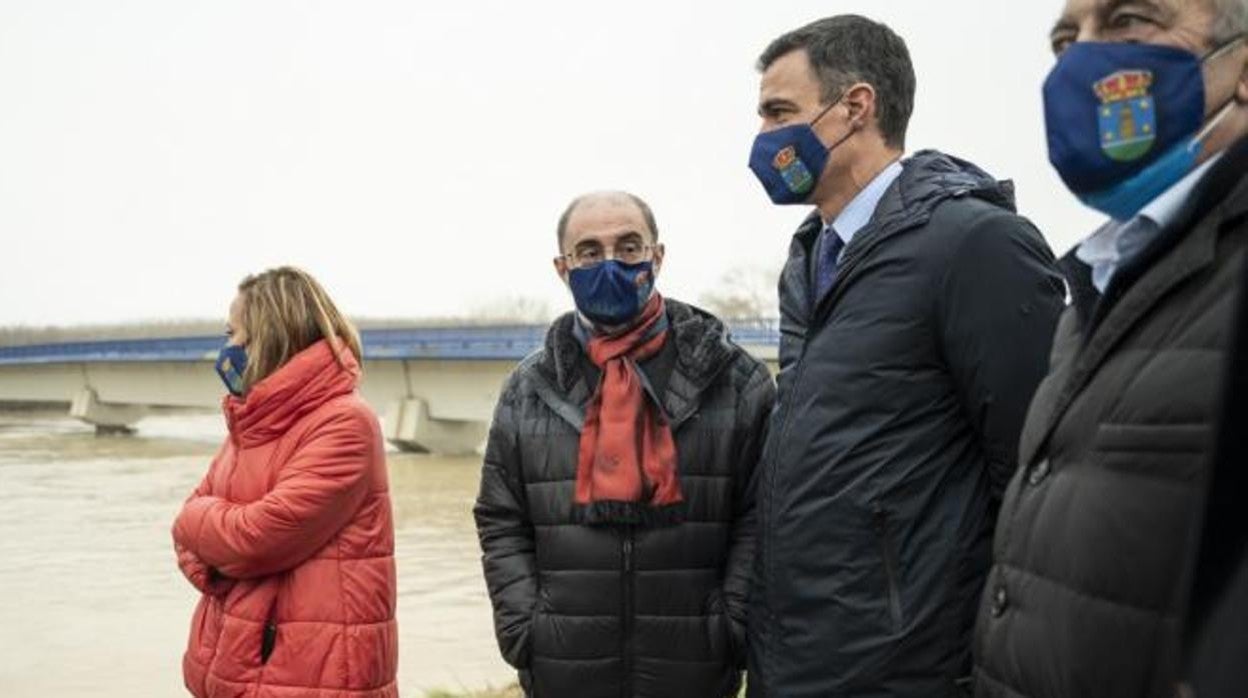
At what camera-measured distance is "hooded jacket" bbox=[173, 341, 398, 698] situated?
338cm

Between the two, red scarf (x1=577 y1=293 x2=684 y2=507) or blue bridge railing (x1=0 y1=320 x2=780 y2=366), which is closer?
red scarf (x1=577 y1=293 x2=684 y2=507)

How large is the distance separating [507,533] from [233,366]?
1.20 meters

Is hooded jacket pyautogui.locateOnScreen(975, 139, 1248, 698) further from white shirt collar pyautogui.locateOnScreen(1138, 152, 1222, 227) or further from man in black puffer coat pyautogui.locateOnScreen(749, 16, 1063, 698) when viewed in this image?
man in black puffer coat pyautogui.locateOnScreen(749, 16, 1063, 698)

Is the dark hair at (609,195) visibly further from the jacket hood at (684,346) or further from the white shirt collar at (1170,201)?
the white shirt collar at (1170,201)

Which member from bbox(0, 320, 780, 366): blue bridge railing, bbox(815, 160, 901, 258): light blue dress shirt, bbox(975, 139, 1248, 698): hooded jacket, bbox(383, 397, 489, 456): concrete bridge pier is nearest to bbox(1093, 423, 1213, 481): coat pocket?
bbox(975, 139, 1248, 698): hooded jacket

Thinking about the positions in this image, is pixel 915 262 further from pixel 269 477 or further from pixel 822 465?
pixel 269 477

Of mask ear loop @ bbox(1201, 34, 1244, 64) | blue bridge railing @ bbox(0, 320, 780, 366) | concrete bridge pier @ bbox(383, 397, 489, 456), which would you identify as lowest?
concrete bridge pier @ bbox(383, 397, 489, 456)

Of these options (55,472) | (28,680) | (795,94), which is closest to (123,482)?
(55,472)

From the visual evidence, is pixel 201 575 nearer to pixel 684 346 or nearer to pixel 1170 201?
pixel 684 346

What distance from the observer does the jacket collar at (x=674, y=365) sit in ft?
10.1

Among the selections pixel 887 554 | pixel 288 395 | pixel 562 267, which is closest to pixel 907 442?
pixel 887 554

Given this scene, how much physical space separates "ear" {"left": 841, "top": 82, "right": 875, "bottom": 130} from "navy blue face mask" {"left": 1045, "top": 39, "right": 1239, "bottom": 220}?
39.7 inches

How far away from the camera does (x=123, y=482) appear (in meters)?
21.4

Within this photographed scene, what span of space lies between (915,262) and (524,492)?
1.26m
